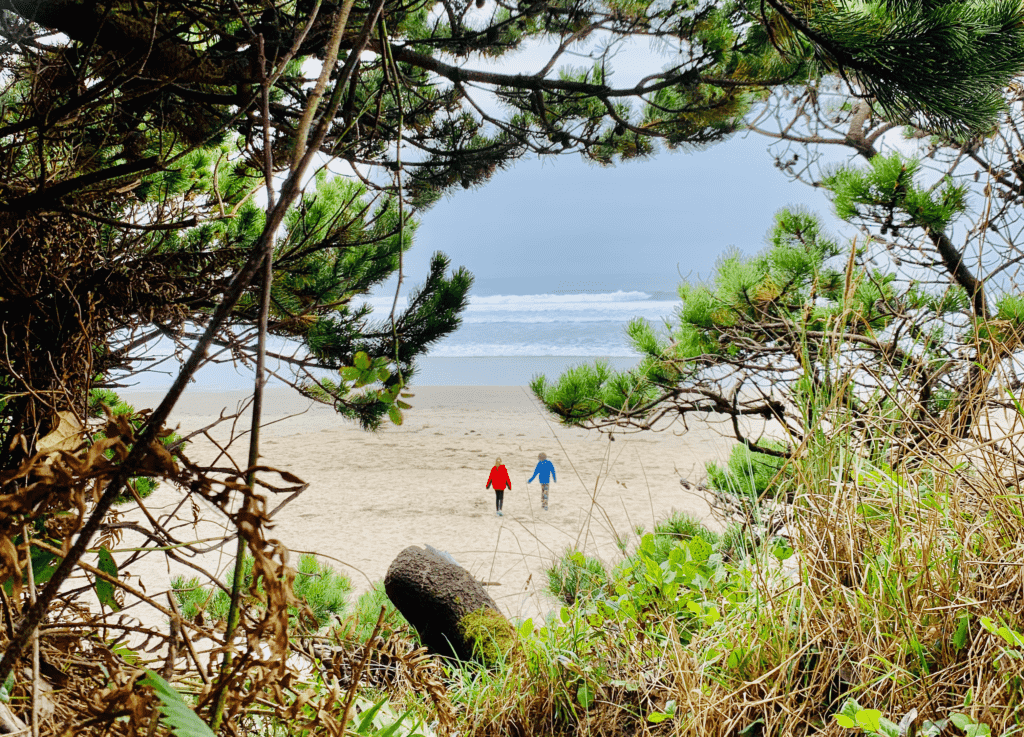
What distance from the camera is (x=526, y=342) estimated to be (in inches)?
626

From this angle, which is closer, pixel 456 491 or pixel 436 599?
pixel 436 599

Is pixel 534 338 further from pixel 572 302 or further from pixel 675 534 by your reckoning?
pixel 675 534

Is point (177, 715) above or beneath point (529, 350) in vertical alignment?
above

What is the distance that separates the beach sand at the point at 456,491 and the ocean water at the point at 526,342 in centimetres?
255

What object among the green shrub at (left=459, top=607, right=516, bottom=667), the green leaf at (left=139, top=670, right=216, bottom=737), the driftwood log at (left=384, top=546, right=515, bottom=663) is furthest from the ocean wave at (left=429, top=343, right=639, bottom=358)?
the green leaf at (left=139, top=670, right=216, bottom=737)

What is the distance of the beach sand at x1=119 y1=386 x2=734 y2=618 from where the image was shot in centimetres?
436

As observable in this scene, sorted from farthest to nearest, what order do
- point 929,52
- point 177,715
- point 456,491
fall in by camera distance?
point 456,491
point 929,52
point 177,715

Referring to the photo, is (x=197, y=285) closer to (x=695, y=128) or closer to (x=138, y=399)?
(x=695, y=128)

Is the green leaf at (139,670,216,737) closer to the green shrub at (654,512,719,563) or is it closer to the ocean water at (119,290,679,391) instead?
the green shrub at (654,512,719,563)

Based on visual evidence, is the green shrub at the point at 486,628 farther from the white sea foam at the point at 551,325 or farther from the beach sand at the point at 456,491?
the white sea foam at the point at 551,325

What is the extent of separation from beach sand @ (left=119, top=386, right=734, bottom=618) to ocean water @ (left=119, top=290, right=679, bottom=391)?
2.55m

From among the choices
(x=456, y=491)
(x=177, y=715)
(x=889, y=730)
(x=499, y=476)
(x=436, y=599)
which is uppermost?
(x=177, y=715)

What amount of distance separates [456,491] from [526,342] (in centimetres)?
966

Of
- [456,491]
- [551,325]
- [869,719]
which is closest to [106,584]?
[869,719]
